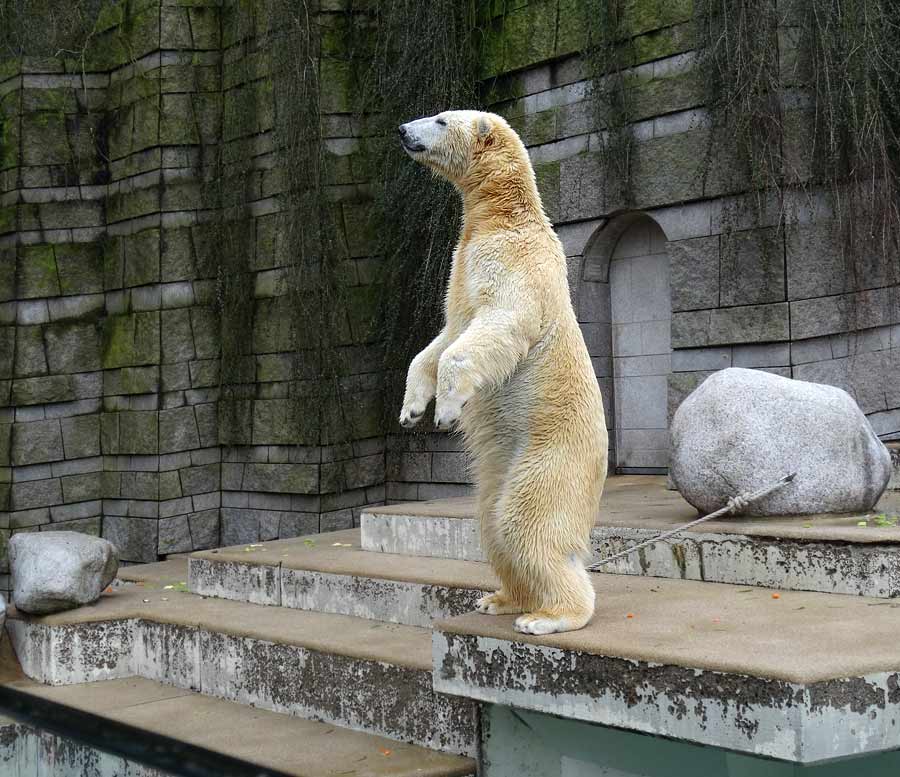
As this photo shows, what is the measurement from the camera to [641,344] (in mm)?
7172

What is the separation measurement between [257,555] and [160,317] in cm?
289

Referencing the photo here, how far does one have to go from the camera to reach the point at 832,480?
14.3ft

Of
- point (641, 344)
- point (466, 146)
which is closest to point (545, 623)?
point (466, 146)

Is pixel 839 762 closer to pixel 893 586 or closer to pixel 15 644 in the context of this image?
pixel 893 586

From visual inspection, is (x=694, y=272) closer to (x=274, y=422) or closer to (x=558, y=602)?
(x=274, y=422)

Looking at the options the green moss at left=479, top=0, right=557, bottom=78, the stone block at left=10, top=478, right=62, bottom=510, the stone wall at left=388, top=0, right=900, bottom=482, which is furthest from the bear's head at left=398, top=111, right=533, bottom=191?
the stone block at left=10, top=478, right=62, bottom=510

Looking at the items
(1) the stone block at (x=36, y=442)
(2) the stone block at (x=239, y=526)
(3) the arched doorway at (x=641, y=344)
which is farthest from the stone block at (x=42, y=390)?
(3) the arched doorway at (x=641, y=344)

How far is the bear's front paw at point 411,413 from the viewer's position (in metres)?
3.07

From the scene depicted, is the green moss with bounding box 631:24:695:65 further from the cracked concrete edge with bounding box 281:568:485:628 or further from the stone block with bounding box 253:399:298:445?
the cracked concrete edge with bounding box 281:568:485:628

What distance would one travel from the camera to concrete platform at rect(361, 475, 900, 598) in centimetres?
367

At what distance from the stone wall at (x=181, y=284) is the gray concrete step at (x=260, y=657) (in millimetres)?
1772

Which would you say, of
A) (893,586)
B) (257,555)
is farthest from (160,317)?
(893,586)

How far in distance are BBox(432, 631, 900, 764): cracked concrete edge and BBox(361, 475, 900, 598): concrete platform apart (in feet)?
3.41

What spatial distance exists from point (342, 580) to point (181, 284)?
12.2 feet
